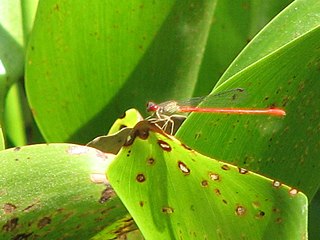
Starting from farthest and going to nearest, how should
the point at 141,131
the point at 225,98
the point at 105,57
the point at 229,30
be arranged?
the point at 229,30 → the point at 105,57 → the point at 225,98 → the point at 141,131

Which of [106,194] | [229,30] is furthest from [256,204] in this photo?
[229,30]

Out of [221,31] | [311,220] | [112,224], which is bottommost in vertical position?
[311,220]

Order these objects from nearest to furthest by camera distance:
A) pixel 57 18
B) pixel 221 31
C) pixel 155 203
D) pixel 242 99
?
pixel 155 203
pixel 242 99
pixel 57 18
pixel 221 31

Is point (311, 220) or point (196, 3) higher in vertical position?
point (196, 3)

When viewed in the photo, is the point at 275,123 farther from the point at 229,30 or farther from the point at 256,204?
the point at 229,30

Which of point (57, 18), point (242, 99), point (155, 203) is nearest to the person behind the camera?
point (155, 203)

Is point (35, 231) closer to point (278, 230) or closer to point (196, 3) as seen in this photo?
point (278, 230)

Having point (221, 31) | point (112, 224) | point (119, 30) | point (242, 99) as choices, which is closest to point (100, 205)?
point (112, 224)
